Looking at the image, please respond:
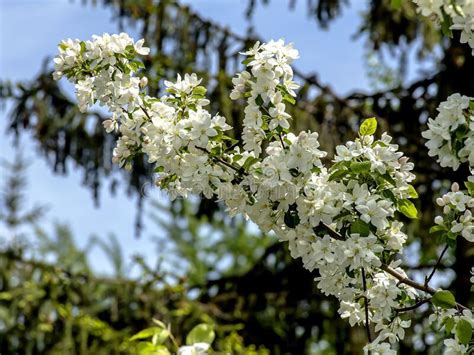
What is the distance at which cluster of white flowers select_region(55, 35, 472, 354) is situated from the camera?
1949 mm

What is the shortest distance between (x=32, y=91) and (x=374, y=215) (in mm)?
3422

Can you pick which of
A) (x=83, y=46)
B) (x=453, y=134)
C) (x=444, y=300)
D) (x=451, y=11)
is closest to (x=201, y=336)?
(x=444, y=300)

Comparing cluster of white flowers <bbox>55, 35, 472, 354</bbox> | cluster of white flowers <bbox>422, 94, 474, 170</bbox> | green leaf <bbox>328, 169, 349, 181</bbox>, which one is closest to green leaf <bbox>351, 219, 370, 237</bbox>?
cluster of white flowers <bbox>55, 35, 472, 354</bbox>

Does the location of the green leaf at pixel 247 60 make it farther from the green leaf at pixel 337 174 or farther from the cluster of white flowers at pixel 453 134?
the cluster of white flowers at pixel 453 134

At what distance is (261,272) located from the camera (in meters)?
5.47

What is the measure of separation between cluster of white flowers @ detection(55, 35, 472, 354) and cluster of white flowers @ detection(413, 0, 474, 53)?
352mm

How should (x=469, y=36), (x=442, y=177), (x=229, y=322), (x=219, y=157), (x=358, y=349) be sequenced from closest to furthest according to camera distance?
(x=469, y=36), (x=219, y=157), (x=442, y=177), (x=358, y=349), (x=229, y=322)

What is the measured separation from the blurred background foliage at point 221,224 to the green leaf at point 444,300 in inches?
105

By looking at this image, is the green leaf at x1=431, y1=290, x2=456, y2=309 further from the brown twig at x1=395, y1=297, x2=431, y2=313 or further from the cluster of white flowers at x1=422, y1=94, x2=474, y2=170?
the cluster of white flowers at x1=422, y1=94, x2=474, y2=170

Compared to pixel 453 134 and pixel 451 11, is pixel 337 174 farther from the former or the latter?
pixel 451 11

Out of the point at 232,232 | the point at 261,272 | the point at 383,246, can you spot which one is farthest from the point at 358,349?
the point at 232,232

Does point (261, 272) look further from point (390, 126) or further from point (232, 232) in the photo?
point (232, 232)

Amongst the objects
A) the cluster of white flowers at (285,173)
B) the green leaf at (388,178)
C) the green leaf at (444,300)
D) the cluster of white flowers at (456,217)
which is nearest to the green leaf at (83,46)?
the cluster of white flowers at (285,173)

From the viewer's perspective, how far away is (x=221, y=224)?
527cm
